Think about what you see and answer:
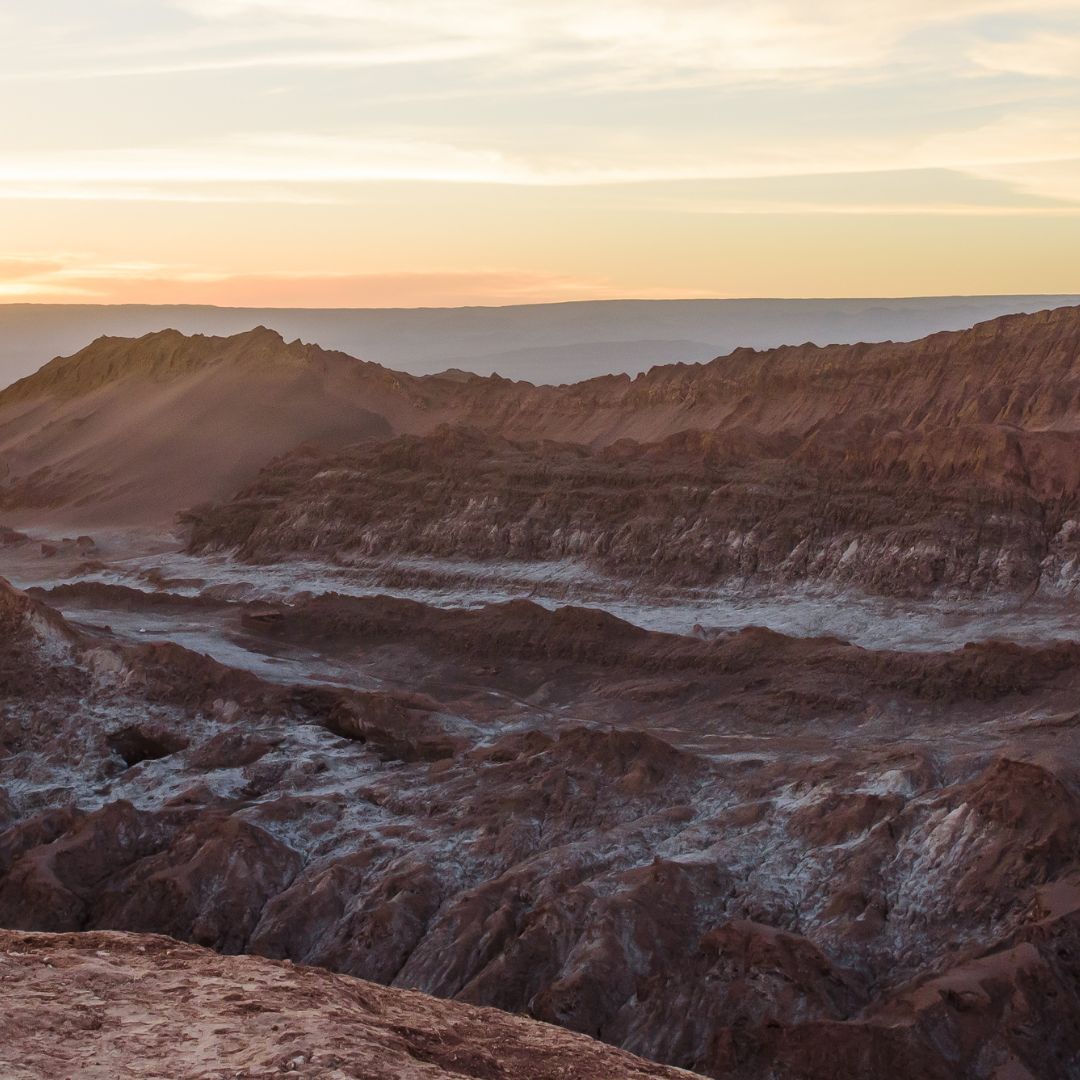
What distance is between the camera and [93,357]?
79.4 metres

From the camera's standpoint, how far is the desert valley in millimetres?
15461

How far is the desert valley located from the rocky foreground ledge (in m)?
0.05

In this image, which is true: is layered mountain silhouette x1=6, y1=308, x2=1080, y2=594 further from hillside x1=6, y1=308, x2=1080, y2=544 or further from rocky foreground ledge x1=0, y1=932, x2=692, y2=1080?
rocky foreground ledge x1=0, y1=932, x2=692, y2=1080

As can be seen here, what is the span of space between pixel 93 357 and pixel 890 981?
6988 centimetres

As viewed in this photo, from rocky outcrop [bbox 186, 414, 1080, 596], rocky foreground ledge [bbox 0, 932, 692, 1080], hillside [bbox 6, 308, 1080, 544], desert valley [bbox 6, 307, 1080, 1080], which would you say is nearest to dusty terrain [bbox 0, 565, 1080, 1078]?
desert valley [bbox 6, 307, 1080, 1080]

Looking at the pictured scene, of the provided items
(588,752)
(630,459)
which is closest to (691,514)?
(630,459)

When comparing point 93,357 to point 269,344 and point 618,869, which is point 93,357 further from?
point 618,869

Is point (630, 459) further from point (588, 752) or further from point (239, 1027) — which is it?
point (239, 1027)

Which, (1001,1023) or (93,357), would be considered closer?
(1001,1023)

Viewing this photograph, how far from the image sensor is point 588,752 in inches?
914

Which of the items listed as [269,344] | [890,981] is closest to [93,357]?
[269,344]

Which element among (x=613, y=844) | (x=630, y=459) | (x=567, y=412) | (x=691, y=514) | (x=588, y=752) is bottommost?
(x=613, y=844)

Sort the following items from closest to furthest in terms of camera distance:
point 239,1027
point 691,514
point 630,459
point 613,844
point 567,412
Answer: point 239,1027
point 613,844
point 691,514
point 630,459
point 567,412

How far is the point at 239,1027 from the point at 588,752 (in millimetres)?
12785
